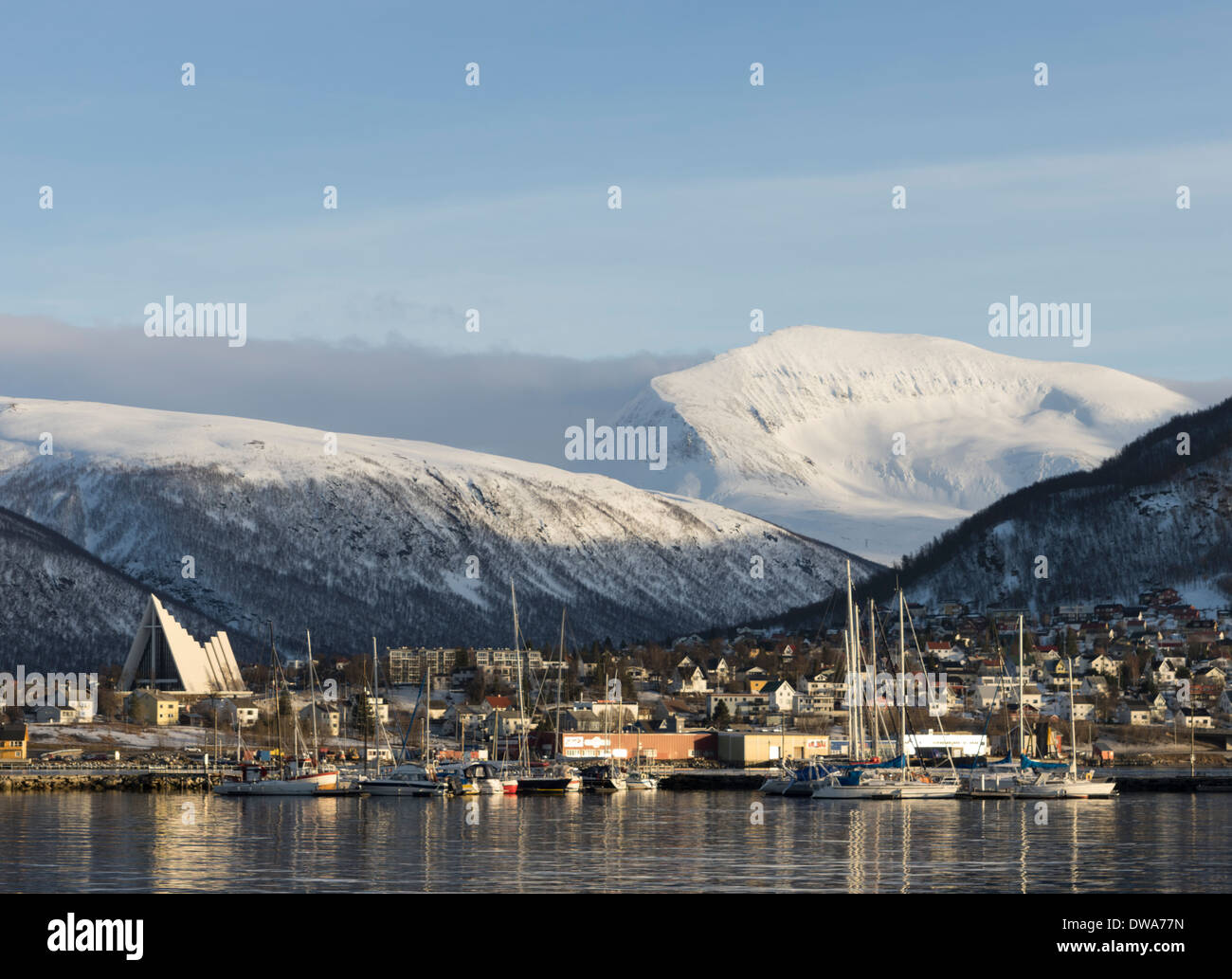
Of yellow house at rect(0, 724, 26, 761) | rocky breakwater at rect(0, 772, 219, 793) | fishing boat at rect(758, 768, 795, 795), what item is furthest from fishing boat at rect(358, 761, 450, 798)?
yellow house at rect(0, 724, 26, 761)

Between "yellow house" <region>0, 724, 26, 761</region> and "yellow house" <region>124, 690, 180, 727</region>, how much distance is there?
27.6 metres

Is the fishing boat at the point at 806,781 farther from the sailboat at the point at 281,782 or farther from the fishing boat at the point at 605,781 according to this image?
the sailboat at the point at 281,782

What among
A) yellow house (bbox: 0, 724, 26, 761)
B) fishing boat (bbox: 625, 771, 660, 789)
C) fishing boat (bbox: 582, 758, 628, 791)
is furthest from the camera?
yellow house (bbox: 0, 724, 26, 761)

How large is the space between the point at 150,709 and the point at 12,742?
39.8 metres

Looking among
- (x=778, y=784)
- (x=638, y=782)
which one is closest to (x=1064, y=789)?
(x=778, y=784)

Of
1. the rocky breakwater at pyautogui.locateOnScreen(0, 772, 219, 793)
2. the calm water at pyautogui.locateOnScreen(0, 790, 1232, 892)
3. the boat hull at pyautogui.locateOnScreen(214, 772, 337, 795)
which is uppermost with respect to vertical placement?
the calm water at pyautogui.locateOnScreen(0, 790, 1232, 892)

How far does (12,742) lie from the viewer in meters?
146

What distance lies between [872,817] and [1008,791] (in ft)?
90.8

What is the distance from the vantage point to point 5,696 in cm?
19738

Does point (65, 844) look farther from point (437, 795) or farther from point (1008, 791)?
point (1008, 791)

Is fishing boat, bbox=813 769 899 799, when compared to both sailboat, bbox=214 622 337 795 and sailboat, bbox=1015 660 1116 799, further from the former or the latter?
sailboat, bbox=214 622 337 795

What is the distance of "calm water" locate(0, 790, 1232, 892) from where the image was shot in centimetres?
4888
